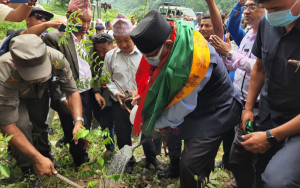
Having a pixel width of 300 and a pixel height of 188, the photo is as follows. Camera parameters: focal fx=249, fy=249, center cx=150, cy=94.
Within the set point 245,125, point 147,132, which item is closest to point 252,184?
point 245,125

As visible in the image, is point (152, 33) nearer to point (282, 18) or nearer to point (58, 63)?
point (282, 18)

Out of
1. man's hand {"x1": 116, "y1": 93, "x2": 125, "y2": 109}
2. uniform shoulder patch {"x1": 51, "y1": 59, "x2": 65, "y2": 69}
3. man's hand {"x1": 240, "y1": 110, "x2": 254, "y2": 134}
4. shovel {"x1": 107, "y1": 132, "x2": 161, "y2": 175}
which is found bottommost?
shovel {"x1": 107, "y1": 132, "x2": 161, "y2": 175}

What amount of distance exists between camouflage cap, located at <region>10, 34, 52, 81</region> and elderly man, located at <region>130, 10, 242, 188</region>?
36.4 inches

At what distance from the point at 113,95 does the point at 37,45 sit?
4.47 feet

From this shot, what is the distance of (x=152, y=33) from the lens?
2.11 metres

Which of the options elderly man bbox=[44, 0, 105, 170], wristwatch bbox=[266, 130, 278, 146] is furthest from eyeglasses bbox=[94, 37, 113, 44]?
wristwatch bbox=[266, 130, 278, 146]

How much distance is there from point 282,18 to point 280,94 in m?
0.61

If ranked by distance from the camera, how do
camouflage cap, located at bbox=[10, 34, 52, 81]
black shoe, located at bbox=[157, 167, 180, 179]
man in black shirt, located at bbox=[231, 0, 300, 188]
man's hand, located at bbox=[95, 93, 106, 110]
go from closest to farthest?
man in black shirt, located at bbox=[231, 0, 300, 188] < camouflage cap, located at bbox=[10, 34, 52, 81] < black shoe, located at bbox=[157, 167, 180, 179] < man's hand, located at bbox=[95, 93, 106, 110]

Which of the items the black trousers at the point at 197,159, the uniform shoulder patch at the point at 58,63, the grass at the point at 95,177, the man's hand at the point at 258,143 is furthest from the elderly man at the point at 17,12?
the man's hand at the point at 258,143

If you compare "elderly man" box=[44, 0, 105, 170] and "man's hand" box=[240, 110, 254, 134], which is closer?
"man's hand" box=[240, 110, 254, 134]

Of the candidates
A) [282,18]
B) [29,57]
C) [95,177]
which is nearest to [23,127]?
[29,57]

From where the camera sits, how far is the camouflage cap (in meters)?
2.27

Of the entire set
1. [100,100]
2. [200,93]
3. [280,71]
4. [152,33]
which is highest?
[152,33]

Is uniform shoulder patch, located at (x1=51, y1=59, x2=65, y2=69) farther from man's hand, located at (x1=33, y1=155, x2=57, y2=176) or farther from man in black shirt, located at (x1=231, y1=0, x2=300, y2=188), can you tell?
man in black shirt, located at (x1=231, y1=0, x2=300, y2=188)
